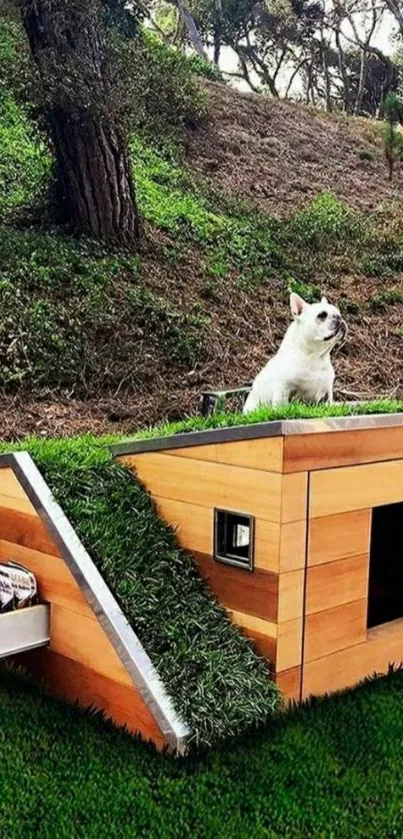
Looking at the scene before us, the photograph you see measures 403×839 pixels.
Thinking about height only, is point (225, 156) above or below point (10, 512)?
above

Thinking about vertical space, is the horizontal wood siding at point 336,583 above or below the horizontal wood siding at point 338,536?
below

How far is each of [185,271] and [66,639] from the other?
482 centimetres

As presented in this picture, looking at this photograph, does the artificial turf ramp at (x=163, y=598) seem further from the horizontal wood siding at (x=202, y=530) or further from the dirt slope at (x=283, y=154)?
the dirt slope at (x=283, y=154)

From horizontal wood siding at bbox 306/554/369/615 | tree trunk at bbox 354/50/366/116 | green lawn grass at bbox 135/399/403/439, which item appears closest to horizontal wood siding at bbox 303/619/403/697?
horizontal wood siding at bbox 306/554/369/615

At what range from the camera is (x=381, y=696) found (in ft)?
Answer: 7.27

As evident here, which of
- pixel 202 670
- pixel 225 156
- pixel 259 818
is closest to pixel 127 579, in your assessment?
pixel 202 670

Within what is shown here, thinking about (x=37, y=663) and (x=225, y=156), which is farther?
(x=225, y=156)

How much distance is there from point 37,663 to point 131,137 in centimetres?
777

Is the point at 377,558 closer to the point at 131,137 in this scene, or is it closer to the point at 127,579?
the point at 127,579

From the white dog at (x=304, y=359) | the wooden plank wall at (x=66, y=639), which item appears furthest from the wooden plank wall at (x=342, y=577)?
the wooden plank wall at (x=66, y=639)

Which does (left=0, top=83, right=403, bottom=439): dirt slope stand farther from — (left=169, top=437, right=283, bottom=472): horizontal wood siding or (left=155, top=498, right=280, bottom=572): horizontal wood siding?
(left=169, top=437, right=283, bottom=472): horizontal wood siding

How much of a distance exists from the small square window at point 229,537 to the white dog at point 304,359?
1.72 ft

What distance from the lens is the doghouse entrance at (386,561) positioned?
2.88m

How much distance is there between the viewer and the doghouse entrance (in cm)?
288
